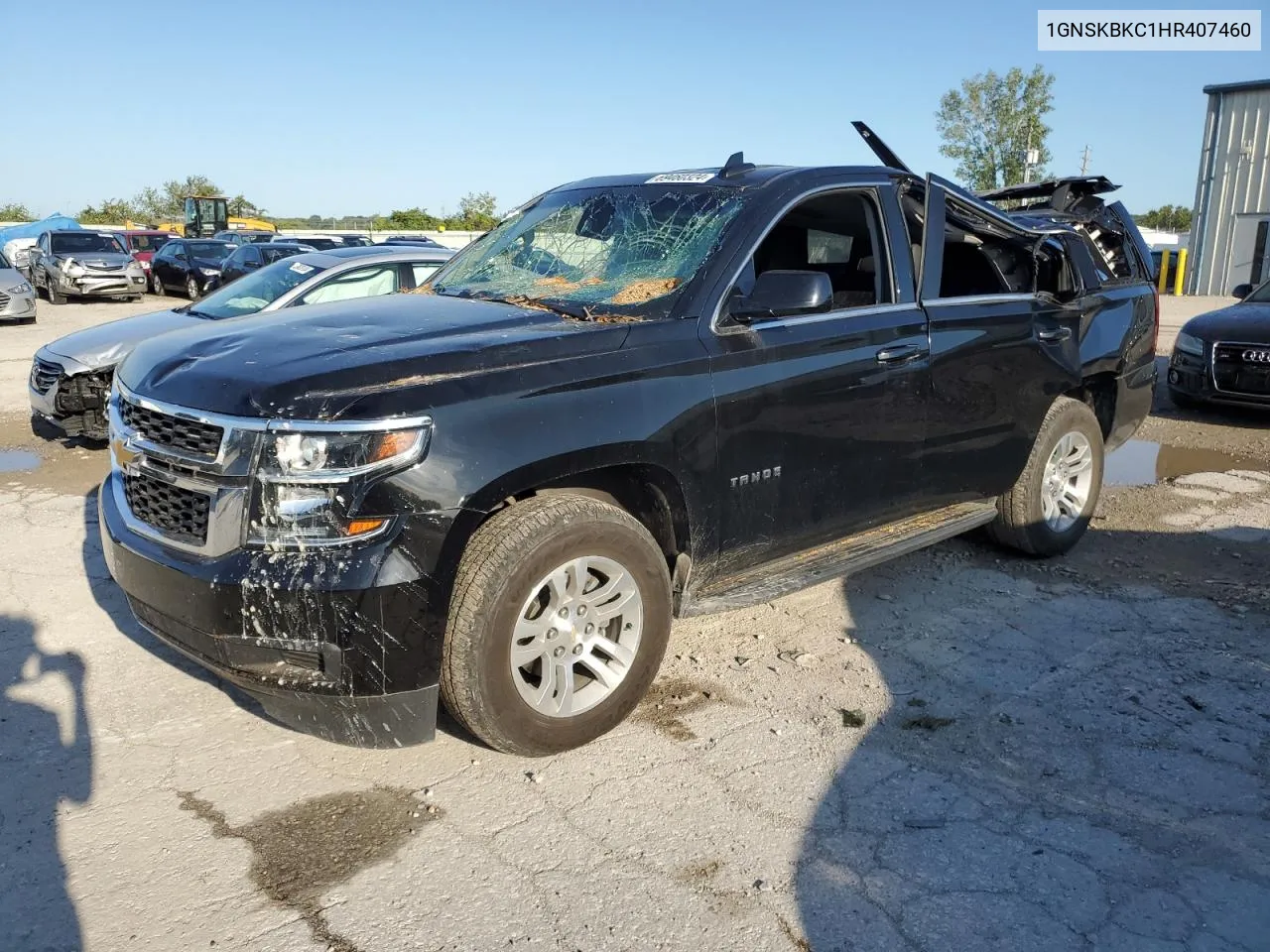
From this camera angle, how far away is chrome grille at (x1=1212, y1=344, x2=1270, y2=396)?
8.92 meters

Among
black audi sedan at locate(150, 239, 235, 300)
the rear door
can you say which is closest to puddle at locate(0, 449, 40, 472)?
the rear door

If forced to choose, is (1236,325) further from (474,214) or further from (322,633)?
(474,214)

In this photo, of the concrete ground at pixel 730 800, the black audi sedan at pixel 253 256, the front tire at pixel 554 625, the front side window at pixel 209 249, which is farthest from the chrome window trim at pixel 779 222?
the front side window at pixel 209 249

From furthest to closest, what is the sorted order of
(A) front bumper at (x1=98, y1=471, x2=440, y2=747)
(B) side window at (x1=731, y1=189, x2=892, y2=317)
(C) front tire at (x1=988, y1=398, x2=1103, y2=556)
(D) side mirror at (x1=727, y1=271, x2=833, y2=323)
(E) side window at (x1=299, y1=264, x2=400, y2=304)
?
(E) side window at (x1=299, y1=264, x2=400, y2=304) → (C) front tire at (x1=988, y1=398, x2=1103, y2=556) → (B) side window at (x1=731, y1=189, x2=892, y2=317) → (D) side mirror at (x1=727, y1=271, x2=833, y2=323) → (A) front bumper at (x1=98, y1=471, x2=440, y2=747)

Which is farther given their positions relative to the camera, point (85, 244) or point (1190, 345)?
point (85, 244)

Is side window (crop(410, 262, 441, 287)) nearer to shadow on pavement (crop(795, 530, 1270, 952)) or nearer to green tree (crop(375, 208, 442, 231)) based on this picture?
shadow on pavement (crop(795, 530, 1270, 952))

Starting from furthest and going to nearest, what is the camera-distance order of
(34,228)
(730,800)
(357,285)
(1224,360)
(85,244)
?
(34,228)
(85,244)
(1224,360)
(357,285)
(730,800)

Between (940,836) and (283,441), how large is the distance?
2235 mm

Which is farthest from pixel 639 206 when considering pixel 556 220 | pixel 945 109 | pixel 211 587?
pixel 945 109

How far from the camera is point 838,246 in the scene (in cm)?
491

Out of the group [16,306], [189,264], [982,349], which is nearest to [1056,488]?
[982,349]

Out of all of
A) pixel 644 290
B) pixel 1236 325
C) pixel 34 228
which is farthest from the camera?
pixel 34 228

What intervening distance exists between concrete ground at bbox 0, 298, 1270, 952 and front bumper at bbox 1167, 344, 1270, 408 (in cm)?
498

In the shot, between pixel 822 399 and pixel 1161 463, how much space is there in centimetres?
533
